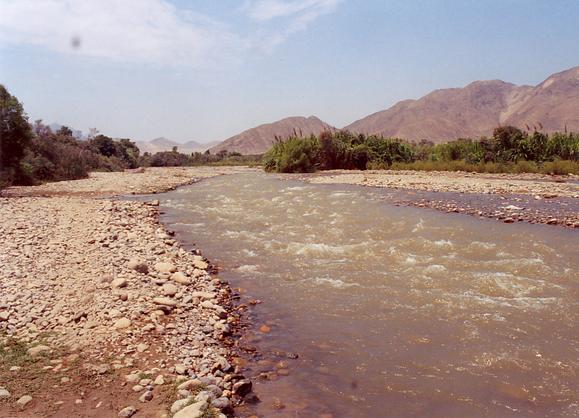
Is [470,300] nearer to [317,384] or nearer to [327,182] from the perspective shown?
[317,384]

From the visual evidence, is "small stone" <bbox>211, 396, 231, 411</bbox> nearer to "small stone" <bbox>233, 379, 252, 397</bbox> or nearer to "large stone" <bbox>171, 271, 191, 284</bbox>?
"small stone" <bbox>233, 379, 252, 397</bbox>

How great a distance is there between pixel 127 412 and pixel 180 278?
3.86 meters

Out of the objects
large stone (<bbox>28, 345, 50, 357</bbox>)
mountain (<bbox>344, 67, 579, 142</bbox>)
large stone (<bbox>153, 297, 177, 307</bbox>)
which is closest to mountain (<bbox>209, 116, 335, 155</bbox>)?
mountain (<bbox>344, 67, 579, 142</bbox>)

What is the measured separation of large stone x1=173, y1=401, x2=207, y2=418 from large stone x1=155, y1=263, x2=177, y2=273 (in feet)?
14.3

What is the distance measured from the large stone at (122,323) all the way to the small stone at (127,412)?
1.74 m

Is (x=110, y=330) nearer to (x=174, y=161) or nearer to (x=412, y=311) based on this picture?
(x=412, y=311)

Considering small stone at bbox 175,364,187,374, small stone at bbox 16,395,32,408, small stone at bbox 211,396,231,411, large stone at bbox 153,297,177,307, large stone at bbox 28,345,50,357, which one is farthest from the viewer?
large stone at bbox 153,297,177,307

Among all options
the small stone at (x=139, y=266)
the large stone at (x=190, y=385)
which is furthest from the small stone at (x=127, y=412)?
the small stone at (x=139, y=266)

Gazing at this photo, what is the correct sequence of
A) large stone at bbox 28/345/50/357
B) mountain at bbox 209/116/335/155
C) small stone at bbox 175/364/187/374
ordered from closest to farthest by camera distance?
1. small stone at bbox 175/364/187/374
2. large stone at bbox 28/345/50/357
3. mountain at bbox 209/116/335/155

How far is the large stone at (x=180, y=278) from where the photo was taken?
25.6ft

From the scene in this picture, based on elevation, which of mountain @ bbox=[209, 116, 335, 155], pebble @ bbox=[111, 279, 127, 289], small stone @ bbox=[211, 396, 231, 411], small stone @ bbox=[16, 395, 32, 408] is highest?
mountain @ bbox=[209, 116, 335, 155]

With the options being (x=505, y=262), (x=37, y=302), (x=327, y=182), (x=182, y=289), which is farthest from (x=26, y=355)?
(x=327, y=182)

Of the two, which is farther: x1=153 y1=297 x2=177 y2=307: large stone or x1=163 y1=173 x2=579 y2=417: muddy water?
x1=153 y1=297 x2=177 y2=307: large stone

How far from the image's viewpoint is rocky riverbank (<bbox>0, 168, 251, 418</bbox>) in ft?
14.2
